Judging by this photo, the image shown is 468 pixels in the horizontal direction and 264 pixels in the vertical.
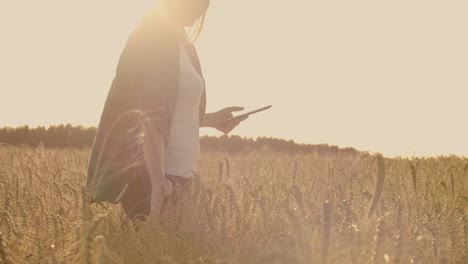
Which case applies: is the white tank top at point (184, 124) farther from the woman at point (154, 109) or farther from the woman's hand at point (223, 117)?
the woman's hand at point (223, 117)

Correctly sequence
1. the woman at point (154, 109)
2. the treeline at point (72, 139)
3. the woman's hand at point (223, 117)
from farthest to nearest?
the treeline at point (72, 139)
the woman's hand at point (223, 117)
the woman at point (154, 109)

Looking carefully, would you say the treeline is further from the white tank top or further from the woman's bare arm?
the woman's bare arm

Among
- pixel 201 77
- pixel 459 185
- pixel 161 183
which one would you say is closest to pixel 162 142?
pixel 161 183

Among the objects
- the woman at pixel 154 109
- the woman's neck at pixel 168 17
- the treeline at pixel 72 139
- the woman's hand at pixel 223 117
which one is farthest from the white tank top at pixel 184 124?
Result: the treeline at pixel 72 139

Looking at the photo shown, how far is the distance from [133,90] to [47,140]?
53.9 ft

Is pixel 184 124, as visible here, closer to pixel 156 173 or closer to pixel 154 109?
pixel 154 109

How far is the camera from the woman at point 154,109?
10.3 ft

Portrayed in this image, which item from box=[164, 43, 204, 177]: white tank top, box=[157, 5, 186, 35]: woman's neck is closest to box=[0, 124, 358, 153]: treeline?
box=[164, 43, 204, 177]: white tank top

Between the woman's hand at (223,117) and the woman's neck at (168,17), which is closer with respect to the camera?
the woman's neck at (168,17)

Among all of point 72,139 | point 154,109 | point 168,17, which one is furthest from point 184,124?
point 72,139

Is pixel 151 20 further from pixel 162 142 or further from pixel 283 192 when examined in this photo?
pixel 283 192

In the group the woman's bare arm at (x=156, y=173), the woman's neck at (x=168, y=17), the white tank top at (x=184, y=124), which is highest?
the woman's neck at (x=168, y=17)

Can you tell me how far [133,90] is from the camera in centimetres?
Result: 315

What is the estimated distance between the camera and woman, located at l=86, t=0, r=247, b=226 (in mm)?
3137
